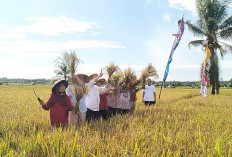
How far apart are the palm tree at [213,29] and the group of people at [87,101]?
77.6 feet

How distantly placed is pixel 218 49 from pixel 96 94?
1052 inches

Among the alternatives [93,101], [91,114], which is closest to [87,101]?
[93,101]

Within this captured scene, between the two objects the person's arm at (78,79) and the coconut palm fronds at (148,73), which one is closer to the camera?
the person's arm at (78,79)

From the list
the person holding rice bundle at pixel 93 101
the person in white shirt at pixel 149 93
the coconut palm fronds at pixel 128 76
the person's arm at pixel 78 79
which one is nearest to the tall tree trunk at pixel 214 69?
the person in white shirt at pixel 149 93

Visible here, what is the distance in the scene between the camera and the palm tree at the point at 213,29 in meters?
28.6

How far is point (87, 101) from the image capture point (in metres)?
5.92

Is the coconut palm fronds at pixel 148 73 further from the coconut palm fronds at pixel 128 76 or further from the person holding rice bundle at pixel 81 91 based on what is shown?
the person holding rice bundle at pixel 81 91

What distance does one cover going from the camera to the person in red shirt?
477cm

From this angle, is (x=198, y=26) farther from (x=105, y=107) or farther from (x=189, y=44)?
(x=105, y=107)

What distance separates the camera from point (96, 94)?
580cm

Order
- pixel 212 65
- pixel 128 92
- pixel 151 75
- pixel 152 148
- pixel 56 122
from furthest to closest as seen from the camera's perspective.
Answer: pixel 212 65 → pixel 151 75 → pixel 128 92 → pixel 56 122 → pixel 152 148

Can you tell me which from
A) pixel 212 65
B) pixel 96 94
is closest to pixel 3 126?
pixel 96 94

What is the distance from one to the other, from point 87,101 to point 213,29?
2650 cm

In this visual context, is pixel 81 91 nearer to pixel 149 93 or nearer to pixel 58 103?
pixel 58 103
